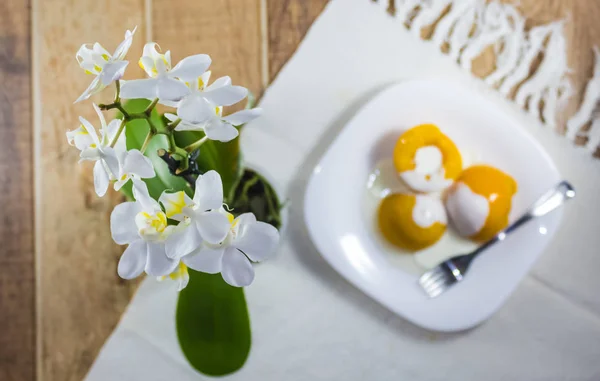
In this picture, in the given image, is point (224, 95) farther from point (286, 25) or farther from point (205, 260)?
point (286, 25)

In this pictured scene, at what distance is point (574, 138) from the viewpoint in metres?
0.58

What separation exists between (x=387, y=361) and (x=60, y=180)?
0.40 m

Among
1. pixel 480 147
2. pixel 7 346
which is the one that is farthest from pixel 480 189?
pixel 7 346

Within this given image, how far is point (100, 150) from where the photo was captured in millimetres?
249

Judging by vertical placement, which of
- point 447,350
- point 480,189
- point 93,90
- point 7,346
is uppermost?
point 93,90

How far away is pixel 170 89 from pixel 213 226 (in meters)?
0.07

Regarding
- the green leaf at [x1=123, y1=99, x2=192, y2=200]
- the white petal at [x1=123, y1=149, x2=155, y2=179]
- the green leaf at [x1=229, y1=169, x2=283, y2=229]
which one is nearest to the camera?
the white petal at [x1=123, y1=149, x2=155, y2=179]

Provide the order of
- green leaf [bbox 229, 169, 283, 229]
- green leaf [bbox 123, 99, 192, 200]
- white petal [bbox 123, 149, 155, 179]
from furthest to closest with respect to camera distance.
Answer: green leaf [bbox 229, 169, 283, 229], green leaf [bbox 123, 99, 192, 200], white petal [bbox 123, 149, 155, 179]

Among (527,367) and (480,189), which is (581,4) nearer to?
(480,189)

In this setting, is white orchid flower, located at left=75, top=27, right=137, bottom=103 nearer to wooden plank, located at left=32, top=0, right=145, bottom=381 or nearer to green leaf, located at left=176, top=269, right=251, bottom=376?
green leaf, located at left=176, top=269, right=251, bottom=376

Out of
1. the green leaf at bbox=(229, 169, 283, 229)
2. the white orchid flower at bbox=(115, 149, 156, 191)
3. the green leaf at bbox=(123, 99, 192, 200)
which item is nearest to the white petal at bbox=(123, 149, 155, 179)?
the white orchid flower at bbox=(115, 149, 156, 191)

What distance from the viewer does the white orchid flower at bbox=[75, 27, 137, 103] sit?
25 centimetres

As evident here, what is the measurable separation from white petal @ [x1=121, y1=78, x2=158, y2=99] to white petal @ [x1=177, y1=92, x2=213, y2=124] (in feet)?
0.05

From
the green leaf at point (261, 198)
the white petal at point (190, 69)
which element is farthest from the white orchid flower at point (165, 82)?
the green leaf at point (261, 198)
